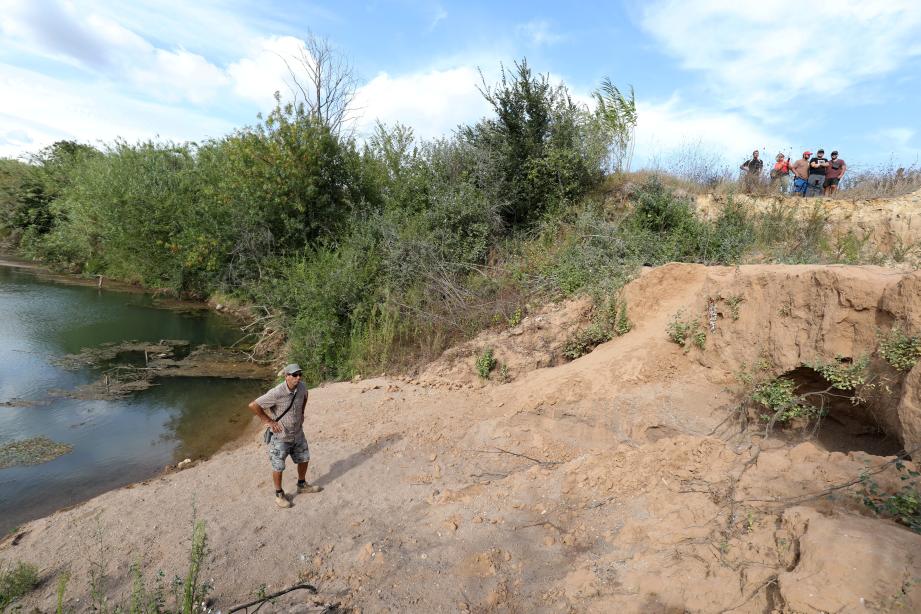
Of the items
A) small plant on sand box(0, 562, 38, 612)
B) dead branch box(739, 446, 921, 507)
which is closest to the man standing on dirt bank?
small plant on sand box(0, 562, 38, 612)

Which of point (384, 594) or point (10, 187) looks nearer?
point (384, 594)

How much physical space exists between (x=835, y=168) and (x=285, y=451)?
13.5m

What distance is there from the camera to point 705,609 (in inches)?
128

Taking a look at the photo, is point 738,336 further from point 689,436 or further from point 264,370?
point 264,370

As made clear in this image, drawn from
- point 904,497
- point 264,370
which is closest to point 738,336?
point 904,497

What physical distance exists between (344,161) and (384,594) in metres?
16.0

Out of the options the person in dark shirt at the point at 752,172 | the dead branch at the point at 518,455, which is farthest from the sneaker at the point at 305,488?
the person in dark shirt at the point at 752,172

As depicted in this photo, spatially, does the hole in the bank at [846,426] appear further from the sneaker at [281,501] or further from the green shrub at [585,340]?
the sneaker at [281,501]

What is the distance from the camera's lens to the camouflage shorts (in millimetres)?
5902

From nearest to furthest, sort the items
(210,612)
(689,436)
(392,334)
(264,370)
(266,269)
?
1. (210,612)
2. (689,436)
3. (392,334)
4. (264,370)
5. (266,269)

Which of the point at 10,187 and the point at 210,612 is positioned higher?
the point at 10,187

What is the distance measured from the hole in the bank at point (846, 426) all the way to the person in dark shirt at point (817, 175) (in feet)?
30.1

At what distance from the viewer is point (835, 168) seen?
12.3 meters

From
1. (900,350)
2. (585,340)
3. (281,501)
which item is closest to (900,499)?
(900,350)
